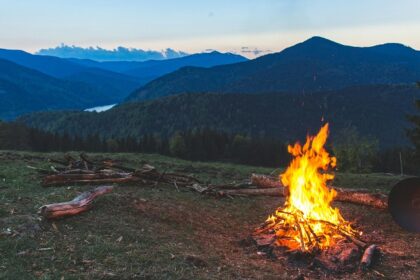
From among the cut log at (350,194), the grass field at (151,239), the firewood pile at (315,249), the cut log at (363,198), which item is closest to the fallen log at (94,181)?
the grass field at (151,239)

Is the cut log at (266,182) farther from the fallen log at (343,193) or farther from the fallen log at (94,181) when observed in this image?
the fallen log at (94,181)

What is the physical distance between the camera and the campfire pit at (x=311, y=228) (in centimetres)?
1121

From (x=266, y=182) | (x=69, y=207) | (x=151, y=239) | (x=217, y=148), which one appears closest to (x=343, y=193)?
(x=266, y=182)

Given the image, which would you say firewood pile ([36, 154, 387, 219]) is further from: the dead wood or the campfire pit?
the campfire pit

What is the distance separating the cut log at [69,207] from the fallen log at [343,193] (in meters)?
6.66

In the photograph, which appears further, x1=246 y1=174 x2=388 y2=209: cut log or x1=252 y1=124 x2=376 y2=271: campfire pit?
x1=246 y1=174 x2=388 y2=209: cut log

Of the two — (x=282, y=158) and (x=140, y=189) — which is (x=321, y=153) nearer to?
(x=140, y=189)

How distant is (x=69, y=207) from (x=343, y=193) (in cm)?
1097

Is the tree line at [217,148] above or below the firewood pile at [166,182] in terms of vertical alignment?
below

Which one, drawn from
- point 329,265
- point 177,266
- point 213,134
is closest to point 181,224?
point 177,266

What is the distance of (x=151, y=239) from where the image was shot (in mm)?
11555

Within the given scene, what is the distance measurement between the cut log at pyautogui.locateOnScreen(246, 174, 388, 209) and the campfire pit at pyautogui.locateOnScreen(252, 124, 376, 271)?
1.95m

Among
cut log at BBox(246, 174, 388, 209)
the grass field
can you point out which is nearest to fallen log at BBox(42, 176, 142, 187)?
the grass field

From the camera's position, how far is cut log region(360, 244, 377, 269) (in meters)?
10.9
